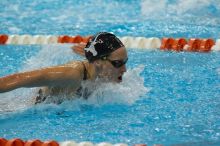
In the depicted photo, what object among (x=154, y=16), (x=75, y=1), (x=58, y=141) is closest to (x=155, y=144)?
(x=58, y=141)

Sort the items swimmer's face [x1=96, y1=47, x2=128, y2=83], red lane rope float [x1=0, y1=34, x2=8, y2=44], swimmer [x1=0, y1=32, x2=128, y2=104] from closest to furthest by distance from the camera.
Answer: swimmer [x1=0, y1=32, x2=128, y2=104] < swimmer's face [x1=96, y1=47, x2=128, y2=83] < red lane rope float [x1=0, y1=34, x2=8, y2=44]

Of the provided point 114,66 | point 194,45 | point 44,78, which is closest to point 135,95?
point 114,66

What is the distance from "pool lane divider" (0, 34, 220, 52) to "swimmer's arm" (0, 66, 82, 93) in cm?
Answer: 215

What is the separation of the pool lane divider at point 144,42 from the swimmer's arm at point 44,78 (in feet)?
7.07

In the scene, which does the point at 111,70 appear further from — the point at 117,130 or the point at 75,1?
the point at 75,1

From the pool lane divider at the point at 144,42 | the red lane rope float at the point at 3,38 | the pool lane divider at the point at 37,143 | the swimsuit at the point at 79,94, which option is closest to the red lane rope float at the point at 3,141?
the pool lane divider at the point at 37,143

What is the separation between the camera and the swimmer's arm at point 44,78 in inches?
138

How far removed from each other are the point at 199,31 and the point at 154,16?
0.99m

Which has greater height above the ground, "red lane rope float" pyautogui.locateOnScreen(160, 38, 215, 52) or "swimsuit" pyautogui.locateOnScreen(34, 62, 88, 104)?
"red lane rope float" pyautogui.locateOnScreen(160, 38, 215, 52)

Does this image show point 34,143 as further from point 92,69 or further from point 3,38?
point 3,38

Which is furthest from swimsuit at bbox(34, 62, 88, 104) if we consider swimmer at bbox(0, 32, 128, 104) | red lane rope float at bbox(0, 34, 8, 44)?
red lane rope float at bbox(0, 34, 8, 44)

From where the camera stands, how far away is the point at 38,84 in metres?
3.60

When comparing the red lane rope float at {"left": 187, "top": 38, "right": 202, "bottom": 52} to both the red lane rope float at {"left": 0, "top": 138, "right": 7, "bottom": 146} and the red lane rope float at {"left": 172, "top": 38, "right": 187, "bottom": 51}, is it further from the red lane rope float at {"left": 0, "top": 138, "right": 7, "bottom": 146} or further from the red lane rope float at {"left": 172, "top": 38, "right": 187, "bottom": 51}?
the red lane rope float at {"left": 0, "top": 138, "right": 7, "bottom": 146}

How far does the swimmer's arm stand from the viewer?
3.51 metres
